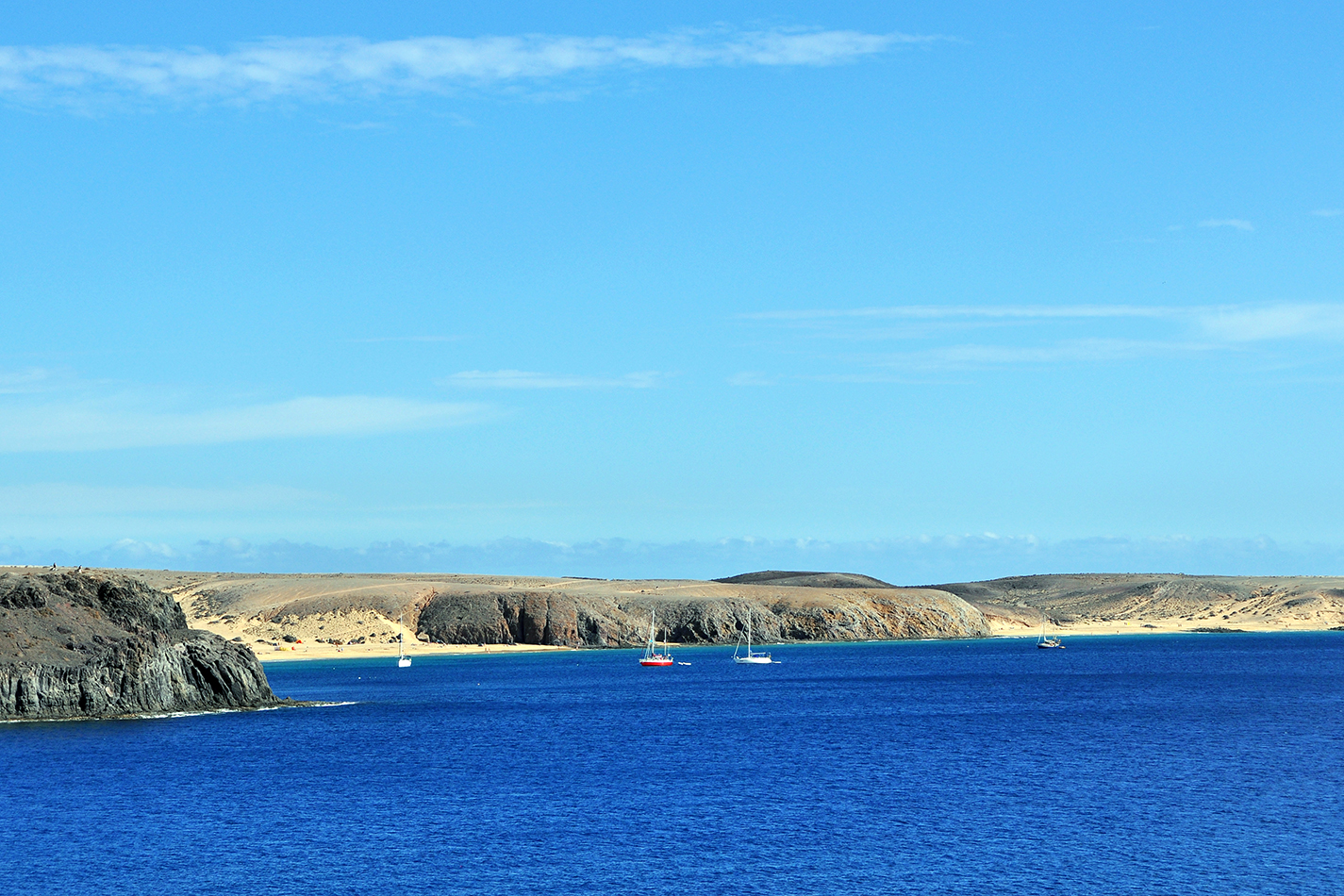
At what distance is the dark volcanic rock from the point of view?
323 feet

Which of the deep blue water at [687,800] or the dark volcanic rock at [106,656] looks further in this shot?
the dark volcanic rock at [106,656]

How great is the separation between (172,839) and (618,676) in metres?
115

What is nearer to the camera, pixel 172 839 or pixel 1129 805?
pixel 172 839

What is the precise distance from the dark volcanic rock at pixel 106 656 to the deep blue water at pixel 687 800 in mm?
3666

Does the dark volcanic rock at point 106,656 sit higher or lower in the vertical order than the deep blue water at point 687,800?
higher

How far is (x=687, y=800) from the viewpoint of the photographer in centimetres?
6675

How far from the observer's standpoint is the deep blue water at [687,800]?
4956 centimetres

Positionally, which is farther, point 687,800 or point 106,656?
point 106,656

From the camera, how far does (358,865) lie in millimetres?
51312

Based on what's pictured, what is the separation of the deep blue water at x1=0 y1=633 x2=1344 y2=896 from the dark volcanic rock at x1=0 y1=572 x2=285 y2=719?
3.67 meters

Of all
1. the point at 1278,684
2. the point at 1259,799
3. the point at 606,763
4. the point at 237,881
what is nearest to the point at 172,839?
the point at 237,881

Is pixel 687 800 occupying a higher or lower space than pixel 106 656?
lower

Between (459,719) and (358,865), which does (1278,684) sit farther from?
(358,865)

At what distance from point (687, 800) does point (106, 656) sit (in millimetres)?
54419
